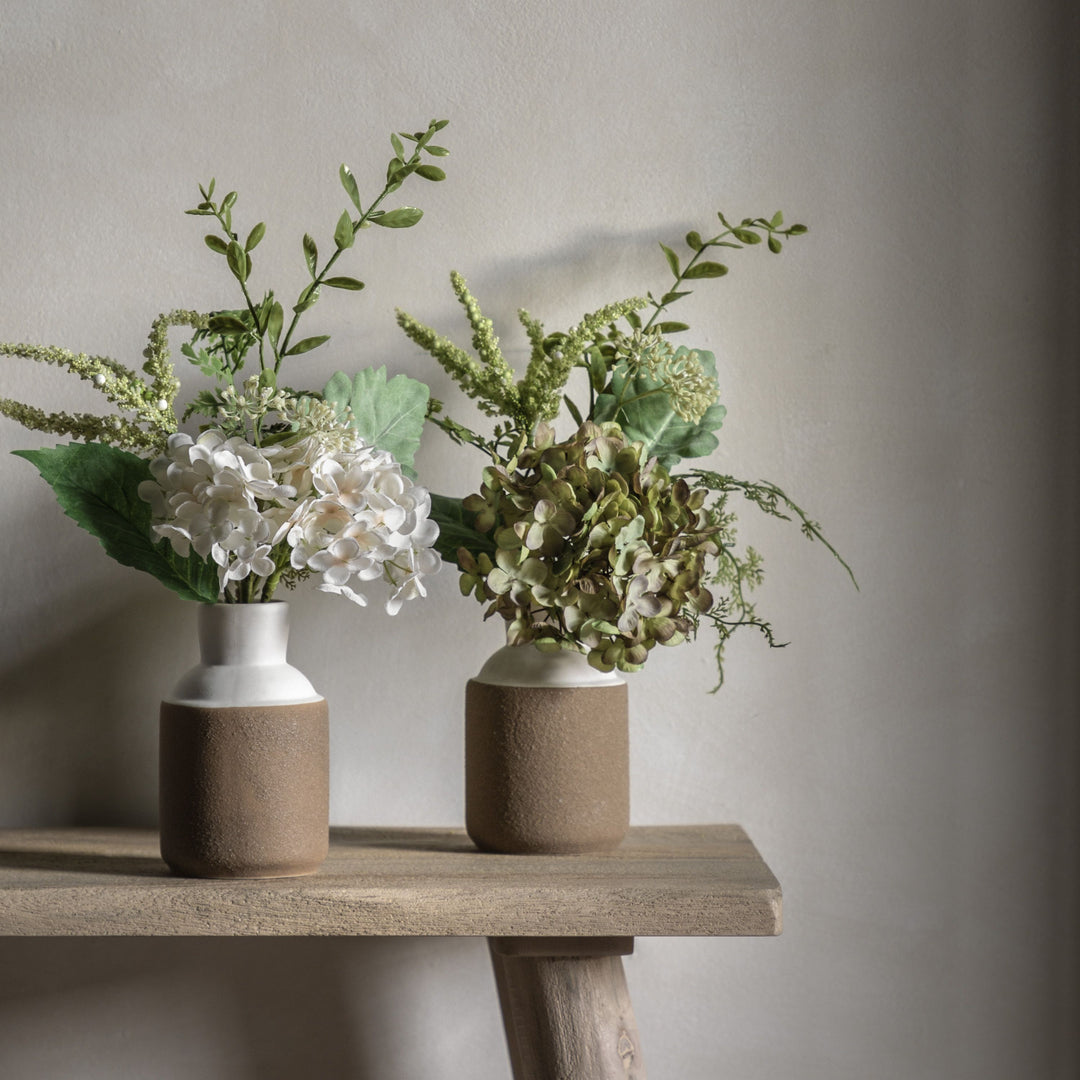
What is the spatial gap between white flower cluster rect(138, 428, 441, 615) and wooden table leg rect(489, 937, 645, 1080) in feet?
1.04

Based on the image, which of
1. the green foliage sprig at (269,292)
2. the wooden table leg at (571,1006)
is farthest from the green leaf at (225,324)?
the wooden table leg at (571,1006)

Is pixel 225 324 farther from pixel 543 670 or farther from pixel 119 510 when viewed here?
pixel 543 670

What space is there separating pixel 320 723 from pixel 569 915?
23 centimetres

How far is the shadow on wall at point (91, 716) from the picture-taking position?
106cm

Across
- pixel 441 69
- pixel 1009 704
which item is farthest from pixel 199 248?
pixel 1009 704

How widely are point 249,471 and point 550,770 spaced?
0.32 m

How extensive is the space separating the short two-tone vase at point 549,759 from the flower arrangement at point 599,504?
1.3 inches

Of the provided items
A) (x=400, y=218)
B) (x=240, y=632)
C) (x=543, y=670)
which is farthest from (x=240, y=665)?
(x=400, y=218)

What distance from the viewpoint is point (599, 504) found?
32.3 inches

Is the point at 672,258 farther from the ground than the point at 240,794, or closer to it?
farther from the ground

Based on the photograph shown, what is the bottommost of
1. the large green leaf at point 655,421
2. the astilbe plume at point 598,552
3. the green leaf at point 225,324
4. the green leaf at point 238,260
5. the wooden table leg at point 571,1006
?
the wooden table leg at point 571,1006

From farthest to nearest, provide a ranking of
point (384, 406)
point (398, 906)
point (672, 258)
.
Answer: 1. point (672, 258)
2. point (384, 406)
3. point (398, 906)

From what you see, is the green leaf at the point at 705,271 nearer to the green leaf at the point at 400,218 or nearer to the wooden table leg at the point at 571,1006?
the green leaf at the point at 400,218

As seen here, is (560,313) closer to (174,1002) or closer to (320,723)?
(320,723)
